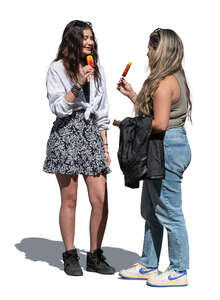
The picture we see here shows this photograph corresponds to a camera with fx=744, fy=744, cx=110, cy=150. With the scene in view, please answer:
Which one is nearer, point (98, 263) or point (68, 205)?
point (68, 205)

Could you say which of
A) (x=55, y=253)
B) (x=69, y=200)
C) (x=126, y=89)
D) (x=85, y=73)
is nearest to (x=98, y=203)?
(x=69, y=200)

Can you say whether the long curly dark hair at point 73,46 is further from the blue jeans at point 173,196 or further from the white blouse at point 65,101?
the blue jeans at point 173,196

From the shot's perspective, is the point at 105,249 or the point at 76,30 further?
the point at 105,249

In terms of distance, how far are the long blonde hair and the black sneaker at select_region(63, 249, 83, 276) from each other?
5.08ft

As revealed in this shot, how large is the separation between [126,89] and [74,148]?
0.70 m

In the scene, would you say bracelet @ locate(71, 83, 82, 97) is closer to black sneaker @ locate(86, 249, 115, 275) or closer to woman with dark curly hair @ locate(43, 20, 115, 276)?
woman with dark curly hair @ locate(43, 20, 115, 276)

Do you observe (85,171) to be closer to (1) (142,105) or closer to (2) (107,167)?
(2) (107,167)

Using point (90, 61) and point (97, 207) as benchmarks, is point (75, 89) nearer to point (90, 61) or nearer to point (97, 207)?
point (90, 61)

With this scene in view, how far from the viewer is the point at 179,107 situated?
610cm

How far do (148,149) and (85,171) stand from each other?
745 mm

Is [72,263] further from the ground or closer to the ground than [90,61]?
closer to the ground

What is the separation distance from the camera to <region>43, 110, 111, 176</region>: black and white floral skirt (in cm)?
658

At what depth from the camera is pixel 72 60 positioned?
21.5 ft

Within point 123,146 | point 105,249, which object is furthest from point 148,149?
point 105,249
